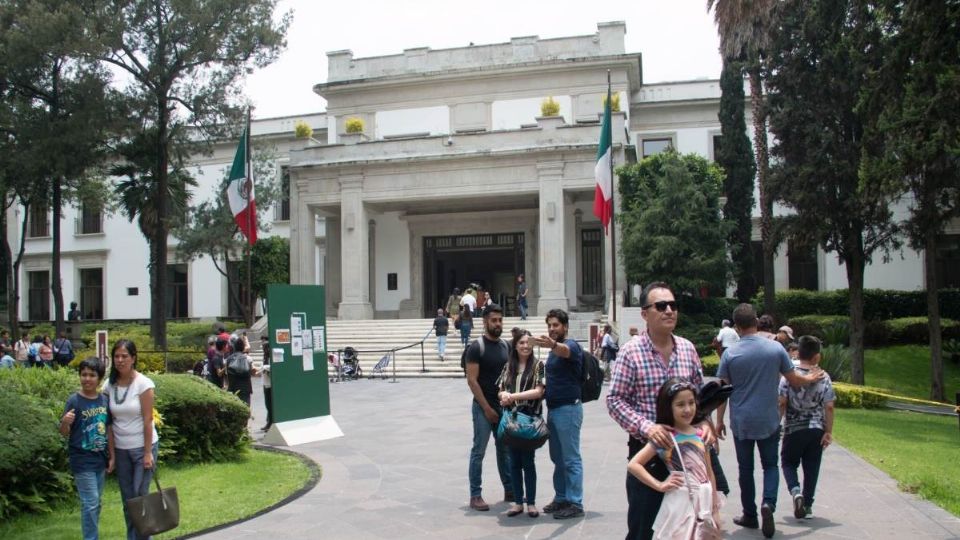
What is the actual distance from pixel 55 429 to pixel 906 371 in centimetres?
2348

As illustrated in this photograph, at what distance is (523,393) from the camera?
24.3ft

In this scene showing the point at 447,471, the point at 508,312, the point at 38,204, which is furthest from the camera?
the point at 508,312

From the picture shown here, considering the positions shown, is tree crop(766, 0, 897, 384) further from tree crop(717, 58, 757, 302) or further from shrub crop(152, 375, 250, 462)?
shrub crop(152, 375, 250, 462)

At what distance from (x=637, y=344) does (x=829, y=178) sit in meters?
19.1

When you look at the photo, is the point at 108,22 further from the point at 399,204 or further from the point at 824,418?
the point at 824,418

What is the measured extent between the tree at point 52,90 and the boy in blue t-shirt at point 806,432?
75.5 ft

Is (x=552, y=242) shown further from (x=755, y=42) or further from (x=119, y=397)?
(x=119, y=397)

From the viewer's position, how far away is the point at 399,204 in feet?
112

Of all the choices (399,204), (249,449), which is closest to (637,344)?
(249,449)

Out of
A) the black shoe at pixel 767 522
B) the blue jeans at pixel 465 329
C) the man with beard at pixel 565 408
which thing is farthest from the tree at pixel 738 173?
the black shoe at pixel 767 522

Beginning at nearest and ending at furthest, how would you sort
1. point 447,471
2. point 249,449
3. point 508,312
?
point 447,471
point 249,449
point 508,312

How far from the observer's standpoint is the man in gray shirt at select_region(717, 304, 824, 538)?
22.4 ft

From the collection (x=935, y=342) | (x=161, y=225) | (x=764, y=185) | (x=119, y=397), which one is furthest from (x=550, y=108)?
(x=119, y=397)

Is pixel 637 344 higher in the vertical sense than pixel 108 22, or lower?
lower
